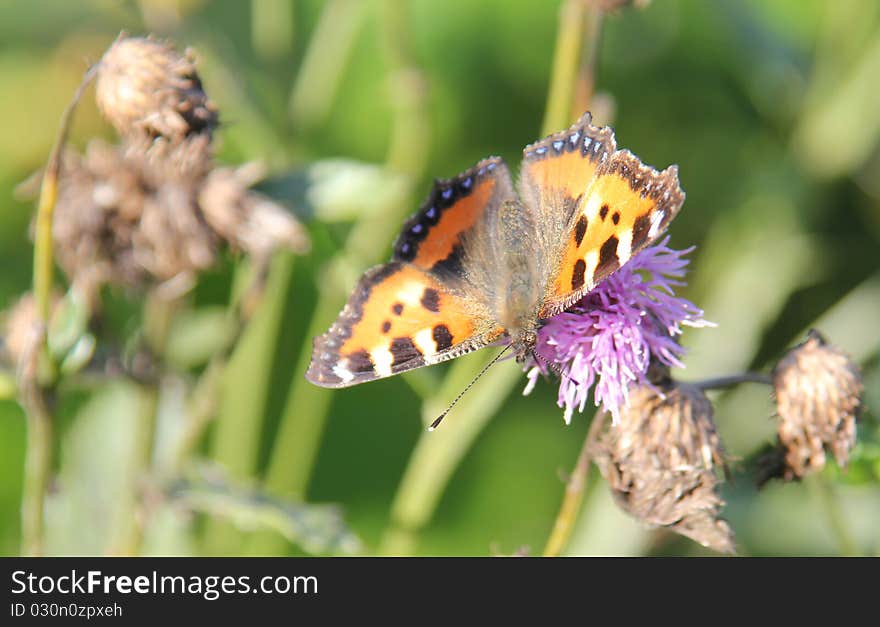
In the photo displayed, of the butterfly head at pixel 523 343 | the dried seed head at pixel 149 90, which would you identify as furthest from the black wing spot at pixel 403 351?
the dried seed head at pixel 149 90

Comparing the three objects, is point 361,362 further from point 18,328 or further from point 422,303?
point 18,328

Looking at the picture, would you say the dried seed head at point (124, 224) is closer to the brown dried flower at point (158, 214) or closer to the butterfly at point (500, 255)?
the brown dried flower at point (158, 214)

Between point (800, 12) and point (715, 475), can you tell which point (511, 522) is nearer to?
point (715, 475)

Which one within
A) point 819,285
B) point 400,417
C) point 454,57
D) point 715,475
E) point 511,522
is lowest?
point 715,475

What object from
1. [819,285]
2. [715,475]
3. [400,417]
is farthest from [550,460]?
[715,475]

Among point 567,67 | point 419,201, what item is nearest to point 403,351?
point 567,67
